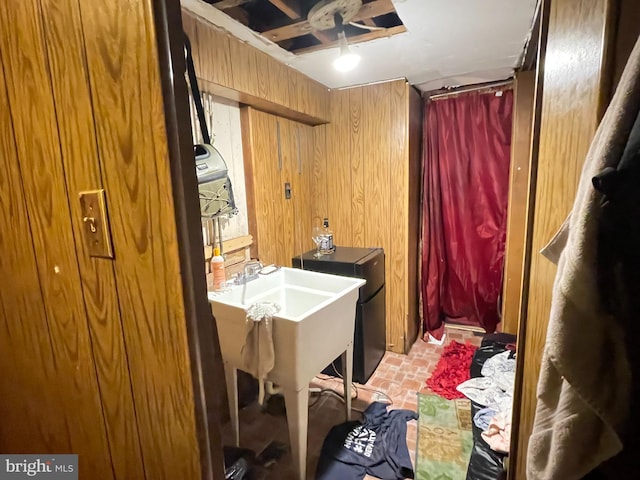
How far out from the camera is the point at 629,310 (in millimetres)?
388

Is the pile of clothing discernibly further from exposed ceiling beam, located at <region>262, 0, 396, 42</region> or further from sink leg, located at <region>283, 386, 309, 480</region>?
exposed ceiling beam, located at <region>262, 0, 396, 42</region>

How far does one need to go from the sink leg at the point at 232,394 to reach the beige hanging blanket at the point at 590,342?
1.54 m

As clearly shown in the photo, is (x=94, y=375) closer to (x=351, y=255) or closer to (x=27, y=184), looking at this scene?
(x=27, y=184)

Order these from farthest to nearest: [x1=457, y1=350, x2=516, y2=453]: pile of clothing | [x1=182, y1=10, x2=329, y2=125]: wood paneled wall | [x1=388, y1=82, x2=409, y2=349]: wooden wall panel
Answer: [x1=388, y1=82, x2=409, y2=349]: wooden wall panel → [x1=182, y1=10, x2=329, y2=125]: wood paneled wall → [x1=457, y1=350, x2=516, y2=453]: pile of clothing

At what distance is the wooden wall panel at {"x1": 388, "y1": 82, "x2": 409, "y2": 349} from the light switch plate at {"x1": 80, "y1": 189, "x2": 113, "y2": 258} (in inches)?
87.0

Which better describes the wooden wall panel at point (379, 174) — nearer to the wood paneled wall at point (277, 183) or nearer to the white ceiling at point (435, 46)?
the white ceiling at point (435, 46)

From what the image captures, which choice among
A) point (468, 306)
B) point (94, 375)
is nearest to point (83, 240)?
point (94, 375)

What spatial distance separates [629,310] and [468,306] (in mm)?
2932

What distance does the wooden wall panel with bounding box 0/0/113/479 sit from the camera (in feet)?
2.26

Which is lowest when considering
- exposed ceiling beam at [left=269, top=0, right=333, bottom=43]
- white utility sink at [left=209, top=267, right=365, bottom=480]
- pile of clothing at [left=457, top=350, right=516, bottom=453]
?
pile of clothing at [left=457, top=350, right=516, bottom=453]

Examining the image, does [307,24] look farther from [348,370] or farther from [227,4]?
[348,370]

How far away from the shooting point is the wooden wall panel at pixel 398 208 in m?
2.49

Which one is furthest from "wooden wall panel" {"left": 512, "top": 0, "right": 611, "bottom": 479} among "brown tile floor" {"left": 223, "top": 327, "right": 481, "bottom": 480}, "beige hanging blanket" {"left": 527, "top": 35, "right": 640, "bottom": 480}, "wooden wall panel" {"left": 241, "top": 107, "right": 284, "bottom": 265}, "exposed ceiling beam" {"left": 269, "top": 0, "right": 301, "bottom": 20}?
"wooden wall panel" {"left": 241, "top": 107, "right": 284, "bottom": 265}

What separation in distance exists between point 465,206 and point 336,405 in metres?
1.99
